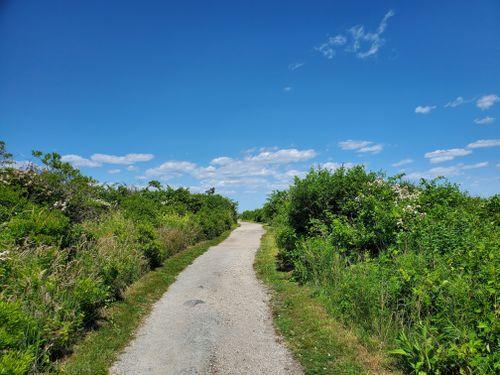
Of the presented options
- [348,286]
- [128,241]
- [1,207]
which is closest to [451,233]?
[348,286]

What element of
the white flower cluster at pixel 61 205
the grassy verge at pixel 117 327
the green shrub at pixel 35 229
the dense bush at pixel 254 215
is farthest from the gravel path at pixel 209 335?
the dense bush at pixel 254 215

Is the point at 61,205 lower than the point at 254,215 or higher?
lower

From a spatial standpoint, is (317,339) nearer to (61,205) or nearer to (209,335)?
(209,335)

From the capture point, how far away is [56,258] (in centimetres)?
789

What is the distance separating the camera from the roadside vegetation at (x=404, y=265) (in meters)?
5.18

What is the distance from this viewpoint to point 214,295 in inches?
424

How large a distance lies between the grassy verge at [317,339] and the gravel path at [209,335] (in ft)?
0.95

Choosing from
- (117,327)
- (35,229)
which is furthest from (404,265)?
(35,229)

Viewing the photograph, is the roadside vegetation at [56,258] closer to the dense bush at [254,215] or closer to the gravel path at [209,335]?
the gravel path at [209,335]

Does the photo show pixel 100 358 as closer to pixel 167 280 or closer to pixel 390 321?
pixel 390 321

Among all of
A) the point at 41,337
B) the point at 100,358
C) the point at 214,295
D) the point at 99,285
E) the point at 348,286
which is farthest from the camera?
the point at 214,295

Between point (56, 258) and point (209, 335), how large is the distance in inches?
146

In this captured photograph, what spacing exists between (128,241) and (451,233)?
9807 mm

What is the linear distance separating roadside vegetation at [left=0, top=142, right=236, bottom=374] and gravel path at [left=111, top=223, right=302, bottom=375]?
4.03 ft
